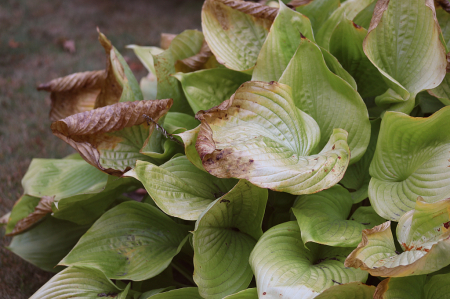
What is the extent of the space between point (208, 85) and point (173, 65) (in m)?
0.11

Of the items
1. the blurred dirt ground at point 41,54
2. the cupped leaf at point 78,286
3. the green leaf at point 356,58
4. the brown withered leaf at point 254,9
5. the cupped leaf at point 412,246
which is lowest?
the blurred dirt ground at point 41,54

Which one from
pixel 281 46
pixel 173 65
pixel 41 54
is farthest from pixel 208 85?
pixel 41 54

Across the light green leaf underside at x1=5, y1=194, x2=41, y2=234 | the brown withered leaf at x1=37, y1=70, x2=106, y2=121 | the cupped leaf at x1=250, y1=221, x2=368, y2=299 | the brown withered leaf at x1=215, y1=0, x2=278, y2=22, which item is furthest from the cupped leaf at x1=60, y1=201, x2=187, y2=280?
the brown withered leaf at x1=215, y1=0, x2=278, y2=22

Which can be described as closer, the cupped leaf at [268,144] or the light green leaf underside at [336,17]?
the cupped leaf at [268,144]

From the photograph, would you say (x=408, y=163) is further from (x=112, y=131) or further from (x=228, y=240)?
(x=112, y=131)

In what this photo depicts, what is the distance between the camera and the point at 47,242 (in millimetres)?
999

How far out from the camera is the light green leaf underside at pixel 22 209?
993 mm

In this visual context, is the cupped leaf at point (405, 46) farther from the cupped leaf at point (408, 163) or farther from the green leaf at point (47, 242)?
the green leaf at point (47, 242)

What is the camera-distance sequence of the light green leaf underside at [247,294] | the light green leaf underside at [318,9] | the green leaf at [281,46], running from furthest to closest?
the light green leaf underside at [318,9], the green leaf at [281,46], the light green leaf underside at [247,294]

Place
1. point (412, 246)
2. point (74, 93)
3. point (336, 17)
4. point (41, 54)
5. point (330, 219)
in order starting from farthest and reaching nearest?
point (41, 54)
point (74, 93)
point (336, 17)
point (330, 219)
point (412, 246)

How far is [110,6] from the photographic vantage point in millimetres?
3254

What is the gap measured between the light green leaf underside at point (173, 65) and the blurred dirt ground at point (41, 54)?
24.8 inches

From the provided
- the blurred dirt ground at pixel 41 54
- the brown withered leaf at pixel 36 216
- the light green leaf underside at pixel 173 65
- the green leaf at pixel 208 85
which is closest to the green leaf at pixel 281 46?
the green leaf at pixel 208 85

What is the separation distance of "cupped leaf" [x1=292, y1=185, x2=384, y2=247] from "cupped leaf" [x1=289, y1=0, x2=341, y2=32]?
0.52 m
